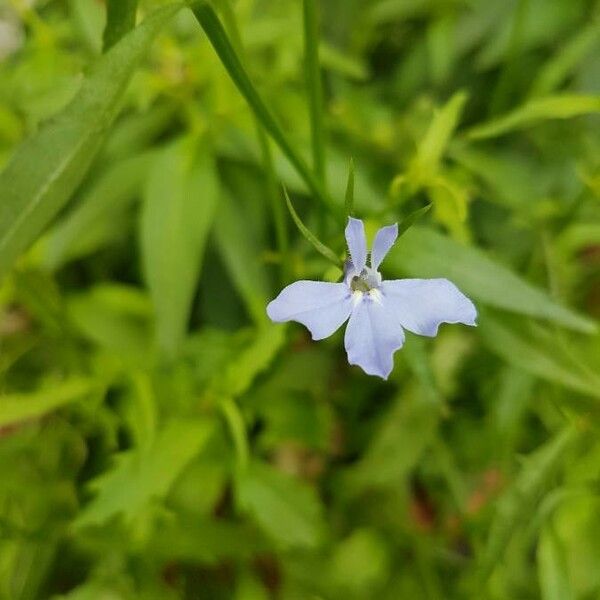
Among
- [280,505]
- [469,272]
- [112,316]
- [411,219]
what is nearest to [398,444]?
[280,505]

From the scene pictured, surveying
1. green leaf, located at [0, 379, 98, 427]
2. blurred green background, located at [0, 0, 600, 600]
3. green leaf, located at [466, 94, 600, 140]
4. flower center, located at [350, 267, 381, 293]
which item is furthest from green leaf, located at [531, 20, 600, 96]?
green leaf, located at [0, 379, 98, 427]

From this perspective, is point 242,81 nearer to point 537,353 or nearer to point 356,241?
point 356,241

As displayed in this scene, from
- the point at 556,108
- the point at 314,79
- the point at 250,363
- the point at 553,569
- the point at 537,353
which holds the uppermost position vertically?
the point at 314,79

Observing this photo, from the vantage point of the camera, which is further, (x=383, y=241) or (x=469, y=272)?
(x=469, y=272)

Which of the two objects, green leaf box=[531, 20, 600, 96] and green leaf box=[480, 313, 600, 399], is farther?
green leaf box=[531, 20, 600, 96]

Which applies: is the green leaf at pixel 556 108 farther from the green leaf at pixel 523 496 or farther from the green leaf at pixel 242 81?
the green leaf at pixel 523 496

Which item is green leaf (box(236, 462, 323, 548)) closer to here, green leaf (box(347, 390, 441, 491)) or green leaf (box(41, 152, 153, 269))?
green leaf (box(347, 390, 441, 491))
